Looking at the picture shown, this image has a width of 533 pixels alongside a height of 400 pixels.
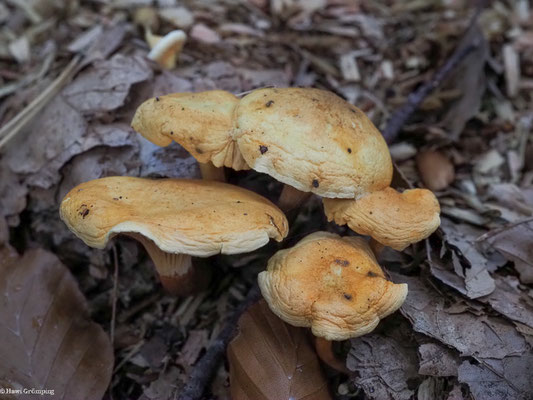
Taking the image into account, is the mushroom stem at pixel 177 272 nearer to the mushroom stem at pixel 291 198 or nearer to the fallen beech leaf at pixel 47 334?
the fallen beech leaf at pixel 47 334

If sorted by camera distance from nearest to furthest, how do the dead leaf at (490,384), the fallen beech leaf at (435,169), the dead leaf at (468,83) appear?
the dead leaf at (490,384) → the fallen beech leaf at (435,169) → the dead leaf at (468,83)

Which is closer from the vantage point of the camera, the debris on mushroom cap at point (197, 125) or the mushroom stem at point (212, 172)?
the debris on mushroom cap at point (197, 125)

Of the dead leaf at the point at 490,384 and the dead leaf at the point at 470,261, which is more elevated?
the dead leaf at the point at 470,261

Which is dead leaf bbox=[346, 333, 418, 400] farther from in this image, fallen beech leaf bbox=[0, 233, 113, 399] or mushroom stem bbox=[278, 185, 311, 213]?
fallen beech leaf bbox=[0, 233, 113, 399]

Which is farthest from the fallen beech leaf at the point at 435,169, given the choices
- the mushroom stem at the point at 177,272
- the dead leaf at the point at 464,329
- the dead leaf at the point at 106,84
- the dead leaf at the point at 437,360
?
the dead leaf at the point at 106,84

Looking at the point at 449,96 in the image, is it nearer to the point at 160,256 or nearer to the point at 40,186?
the point at 160,256

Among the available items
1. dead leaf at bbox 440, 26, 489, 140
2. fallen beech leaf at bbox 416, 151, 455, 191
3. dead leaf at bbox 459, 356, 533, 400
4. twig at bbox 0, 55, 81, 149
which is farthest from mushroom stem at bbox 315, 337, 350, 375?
twig at bbox 0, 55, 81, 149

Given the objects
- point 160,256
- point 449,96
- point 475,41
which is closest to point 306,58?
point 449,96
